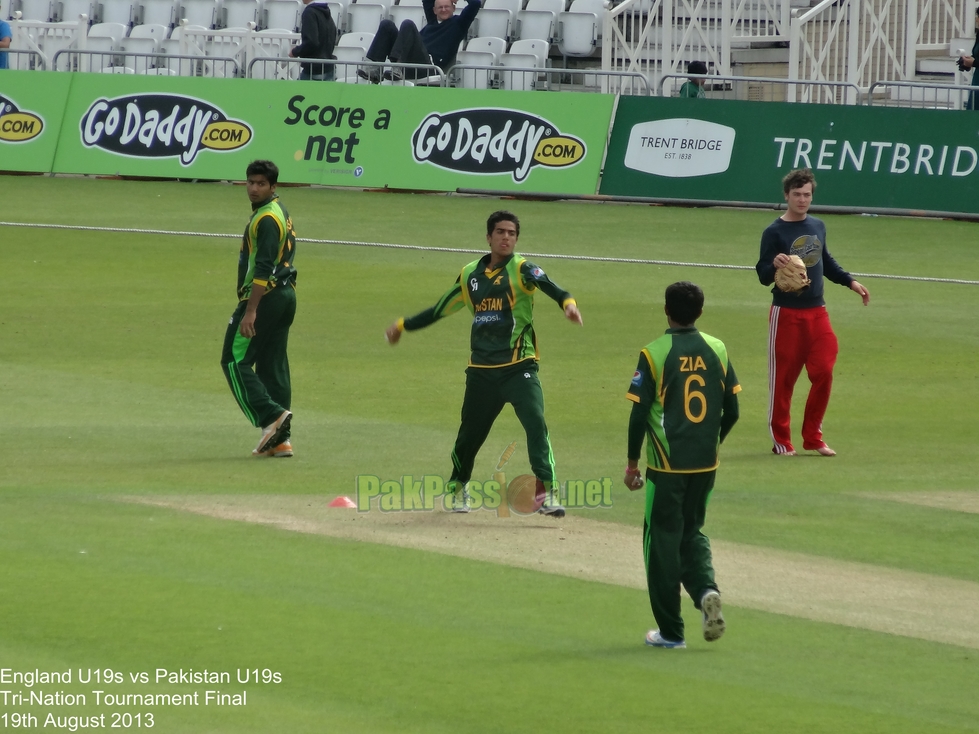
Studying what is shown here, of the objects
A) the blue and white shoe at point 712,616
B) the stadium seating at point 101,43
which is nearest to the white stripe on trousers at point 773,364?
the blue and white shoe at point 712,616

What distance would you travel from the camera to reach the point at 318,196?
2519 centimetres

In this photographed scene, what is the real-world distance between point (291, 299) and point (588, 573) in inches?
158

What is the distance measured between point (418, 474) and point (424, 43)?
17.3m

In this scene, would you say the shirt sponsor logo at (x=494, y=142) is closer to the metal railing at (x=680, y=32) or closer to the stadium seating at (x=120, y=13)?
the metal railing at (x=680, y=32)

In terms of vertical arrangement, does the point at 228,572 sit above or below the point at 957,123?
below

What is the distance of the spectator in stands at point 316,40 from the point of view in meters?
26.4

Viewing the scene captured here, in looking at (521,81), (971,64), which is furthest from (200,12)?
(971,64)

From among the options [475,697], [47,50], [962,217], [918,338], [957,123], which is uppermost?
[47,50]

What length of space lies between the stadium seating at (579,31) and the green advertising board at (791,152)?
674 centimetres

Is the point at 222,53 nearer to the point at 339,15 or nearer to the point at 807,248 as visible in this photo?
the point at 339,15

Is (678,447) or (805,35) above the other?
(805,35)

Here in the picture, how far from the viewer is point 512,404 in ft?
32.2

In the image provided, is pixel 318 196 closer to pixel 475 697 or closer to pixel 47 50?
pixel 47 50

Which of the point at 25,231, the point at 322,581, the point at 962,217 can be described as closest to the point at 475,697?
the point at 322,581
